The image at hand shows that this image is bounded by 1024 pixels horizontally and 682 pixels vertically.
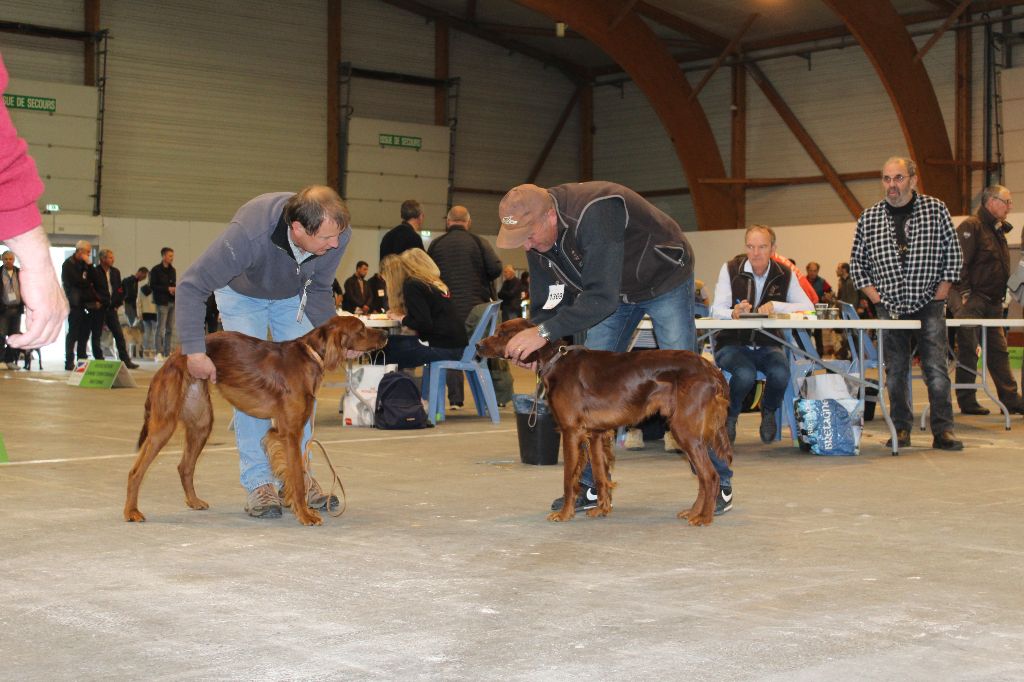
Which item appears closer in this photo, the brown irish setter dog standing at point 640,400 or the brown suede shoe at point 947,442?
the brown irish setter dog standing at point 640,400

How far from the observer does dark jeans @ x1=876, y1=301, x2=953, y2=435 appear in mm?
6668

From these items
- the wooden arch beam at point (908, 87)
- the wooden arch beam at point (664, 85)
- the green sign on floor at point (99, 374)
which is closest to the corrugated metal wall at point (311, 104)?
the wooden arch beam at point (908, 87)

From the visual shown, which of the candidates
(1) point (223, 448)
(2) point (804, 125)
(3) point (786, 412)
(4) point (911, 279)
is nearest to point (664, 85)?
(2) point (804, 125)

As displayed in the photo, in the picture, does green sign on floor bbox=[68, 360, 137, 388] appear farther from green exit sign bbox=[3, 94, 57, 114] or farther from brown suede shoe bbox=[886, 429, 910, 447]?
green exit sign bbox=[3, 94, 57, 114]

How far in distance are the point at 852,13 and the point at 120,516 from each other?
1609 centimetres

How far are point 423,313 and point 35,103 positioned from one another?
44.9 feet

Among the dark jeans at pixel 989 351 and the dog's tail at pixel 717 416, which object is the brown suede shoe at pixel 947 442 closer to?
the dark jeans at pixel 989 351

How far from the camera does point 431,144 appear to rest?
945 inches

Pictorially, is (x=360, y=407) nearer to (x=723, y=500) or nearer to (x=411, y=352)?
(x=411, y=352)

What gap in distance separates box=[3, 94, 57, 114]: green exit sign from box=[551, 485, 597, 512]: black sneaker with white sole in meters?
16.8

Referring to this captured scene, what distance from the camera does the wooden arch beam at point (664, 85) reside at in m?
19.9

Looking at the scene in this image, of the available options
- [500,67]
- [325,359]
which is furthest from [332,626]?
[500,67]

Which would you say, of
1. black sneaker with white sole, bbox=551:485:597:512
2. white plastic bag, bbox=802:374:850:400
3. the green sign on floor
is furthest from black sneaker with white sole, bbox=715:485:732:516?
the green sign on floor

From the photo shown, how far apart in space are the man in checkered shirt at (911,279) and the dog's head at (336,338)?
3259 mm
